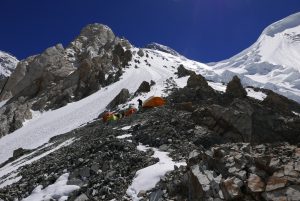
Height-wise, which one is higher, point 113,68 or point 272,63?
point 272,63

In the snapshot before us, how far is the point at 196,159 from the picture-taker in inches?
623

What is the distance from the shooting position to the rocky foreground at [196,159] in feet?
43.1

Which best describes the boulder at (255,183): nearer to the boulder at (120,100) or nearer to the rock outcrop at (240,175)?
the rock outcrop at (240,175)

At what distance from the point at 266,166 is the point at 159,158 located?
22.5ft

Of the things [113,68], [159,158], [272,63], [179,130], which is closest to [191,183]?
[159,158]

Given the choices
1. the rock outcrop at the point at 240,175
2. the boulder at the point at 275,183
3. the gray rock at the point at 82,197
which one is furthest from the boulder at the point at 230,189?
the gray rock at the point at 82,197

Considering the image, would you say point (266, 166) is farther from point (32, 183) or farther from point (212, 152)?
point (32, 183)

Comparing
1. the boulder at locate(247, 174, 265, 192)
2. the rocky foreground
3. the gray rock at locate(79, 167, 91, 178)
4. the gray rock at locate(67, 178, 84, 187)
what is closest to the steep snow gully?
the rocky foreground

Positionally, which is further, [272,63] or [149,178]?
[272,63]

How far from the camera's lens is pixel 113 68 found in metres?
77.8

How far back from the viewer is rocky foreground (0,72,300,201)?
1315 cm

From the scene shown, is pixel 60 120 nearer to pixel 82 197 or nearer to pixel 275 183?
pixel 82 197

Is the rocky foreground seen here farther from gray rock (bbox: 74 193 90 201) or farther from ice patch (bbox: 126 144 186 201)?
ice patch (bbox: 126 144 186 201)

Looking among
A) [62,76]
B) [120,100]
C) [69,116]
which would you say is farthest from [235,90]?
[62,76]
